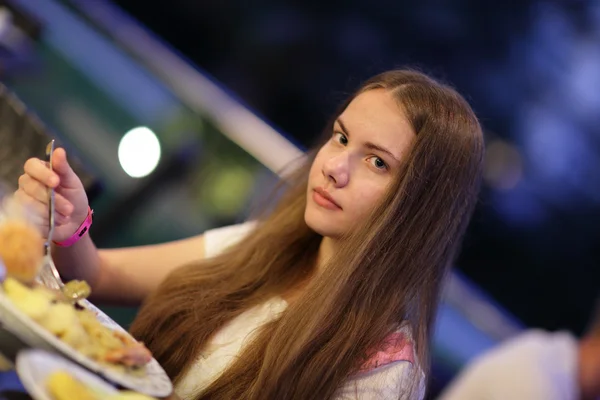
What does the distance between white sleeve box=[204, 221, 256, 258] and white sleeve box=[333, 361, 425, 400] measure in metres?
0.49

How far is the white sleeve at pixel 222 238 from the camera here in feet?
5.02

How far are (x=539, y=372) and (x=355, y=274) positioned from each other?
2.28 feet

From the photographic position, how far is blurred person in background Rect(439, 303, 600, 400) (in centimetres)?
157

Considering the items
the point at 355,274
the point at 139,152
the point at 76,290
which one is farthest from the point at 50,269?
the point at 139,152

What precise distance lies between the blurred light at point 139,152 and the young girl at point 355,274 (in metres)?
1.14

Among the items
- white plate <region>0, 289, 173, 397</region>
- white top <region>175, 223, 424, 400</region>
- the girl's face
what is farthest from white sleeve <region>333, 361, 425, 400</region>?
white plate <region>0, 289, 173, 397</region>

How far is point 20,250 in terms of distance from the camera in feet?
2.78

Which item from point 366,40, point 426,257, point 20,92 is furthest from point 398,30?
point 426,257

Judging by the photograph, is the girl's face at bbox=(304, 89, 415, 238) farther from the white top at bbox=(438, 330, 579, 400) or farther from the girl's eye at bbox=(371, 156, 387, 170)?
the white top at bbox=(438, 330, 579, 400)

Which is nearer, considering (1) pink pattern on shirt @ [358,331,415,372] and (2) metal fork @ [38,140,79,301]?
(2) metal fork @ [38,140,79,301]

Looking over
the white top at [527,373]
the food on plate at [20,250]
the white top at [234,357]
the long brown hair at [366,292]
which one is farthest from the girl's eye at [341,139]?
the white top at [527,373]

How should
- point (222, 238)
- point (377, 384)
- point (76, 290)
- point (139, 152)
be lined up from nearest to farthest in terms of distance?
point (76, 290)
point (377, 384)
point (222, 238)
point (139, 152)

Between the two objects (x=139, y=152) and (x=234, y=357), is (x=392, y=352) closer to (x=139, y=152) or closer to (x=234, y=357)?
(x=234, y=357)

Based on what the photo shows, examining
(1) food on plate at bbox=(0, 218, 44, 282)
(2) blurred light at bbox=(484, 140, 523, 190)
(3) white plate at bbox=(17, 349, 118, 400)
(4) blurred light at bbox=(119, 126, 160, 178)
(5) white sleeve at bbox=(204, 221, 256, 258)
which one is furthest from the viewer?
(2) blurred light at bbox=(484, 140, 523, 190)
